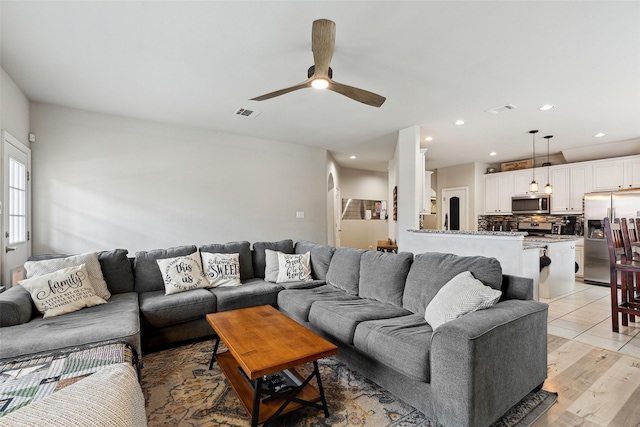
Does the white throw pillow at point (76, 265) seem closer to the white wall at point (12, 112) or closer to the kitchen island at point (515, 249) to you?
the white wall at point (12, 112)

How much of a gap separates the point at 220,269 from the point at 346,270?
1.44 metres

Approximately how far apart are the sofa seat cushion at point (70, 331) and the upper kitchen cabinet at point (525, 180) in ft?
24.7

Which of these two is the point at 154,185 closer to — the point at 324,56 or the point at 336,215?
the point at 324,56

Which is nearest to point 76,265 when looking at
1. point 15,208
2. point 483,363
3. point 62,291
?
point 62,291

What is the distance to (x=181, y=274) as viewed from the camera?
128 inches

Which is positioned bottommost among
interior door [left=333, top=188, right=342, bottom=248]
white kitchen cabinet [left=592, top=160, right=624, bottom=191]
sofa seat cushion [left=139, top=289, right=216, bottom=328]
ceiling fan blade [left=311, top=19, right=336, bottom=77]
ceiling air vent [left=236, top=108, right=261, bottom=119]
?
sofa seat cushion [left=139, top=289, right=216, bottom=328]

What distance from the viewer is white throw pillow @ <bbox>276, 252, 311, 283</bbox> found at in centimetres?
365

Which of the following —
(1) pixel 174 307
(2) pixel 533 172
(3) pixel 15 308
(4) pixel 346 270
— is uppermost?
(2) pixel 533 172

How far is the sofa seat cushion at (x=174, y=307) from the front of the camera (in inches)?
109

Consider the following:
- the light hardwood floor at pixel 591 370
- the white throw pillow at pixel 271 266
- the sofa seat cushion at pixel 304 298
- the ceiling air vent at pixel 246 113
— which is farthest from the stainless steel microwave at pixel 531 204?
the ceiling air vent at pixel 246 113

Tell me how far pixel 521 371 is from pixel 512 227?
642 cm

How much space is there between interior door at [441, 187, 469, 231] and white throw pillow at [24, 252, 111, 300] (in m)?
7.32

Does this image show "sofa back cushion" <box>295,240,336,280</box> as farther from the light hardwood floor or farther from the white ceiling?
the light hardwood floor

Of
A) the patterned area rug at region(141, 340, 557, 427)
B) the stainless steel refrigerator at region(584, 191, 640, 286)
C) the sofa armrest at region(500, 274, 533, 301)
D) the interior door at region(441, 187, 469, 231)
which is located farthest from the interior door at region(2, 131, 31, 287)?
the stainless steel refrigerator at region(584, 191, 640, 286)
